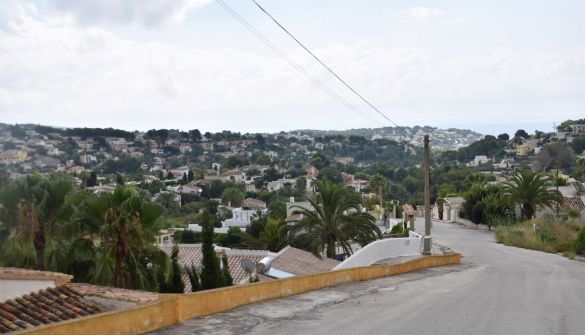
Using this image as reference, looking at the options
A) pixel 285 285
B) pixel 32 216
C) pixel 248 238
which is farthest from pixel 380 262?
pixel 248 238

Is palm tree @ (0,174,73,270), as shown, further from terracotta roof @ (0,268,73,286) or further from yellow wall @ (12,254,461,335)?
yellow wall @ (12,254,461,335)

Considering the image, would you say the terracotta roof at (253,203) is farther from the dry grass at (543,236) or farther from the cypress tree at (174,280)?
the cypress tree at (174,280)

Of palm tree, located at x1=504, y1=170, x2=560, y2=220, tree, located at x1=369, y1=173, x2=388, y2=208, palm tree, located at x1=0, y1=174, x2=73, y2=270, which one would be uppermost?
tree, located at x1=369, y1=173, x2=388, y2=208

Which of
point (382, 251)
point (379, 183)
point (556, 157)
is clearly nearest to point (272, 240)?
point (382, 251)

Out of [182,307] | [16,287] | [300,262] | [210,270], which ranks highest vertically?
[16,287]

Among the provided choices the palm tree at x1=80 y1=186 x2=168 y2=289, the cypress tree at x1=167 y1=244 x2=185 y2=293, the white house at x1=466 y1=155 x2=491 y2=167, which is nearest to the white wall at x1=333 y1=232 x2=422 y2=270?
the cypress tree at x1=167 y1=244 x2=185 y2=293

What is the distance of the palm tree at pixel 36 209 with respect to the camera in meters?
16.0

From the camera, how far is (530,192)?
53.7 m

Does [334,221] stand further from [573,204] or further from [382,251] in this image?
[573,204]

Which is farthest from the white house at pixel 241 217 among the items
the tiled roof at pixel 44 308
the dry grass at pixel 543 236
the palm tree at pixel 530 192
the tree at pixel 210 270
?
the tiled roof at pixel 44 308

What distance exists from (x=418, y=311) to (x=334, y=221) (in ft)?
58.5

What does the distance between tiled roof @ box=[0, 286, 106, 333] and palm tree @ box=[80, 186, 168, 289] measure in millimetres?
3969

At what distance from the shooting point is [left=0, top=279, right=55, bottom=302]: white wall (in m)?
11.0

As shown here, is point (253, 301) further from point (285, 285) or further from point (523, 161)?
point (523, 161)
